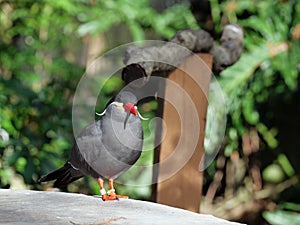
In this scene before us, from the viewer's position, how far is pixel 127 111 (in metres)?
2.06

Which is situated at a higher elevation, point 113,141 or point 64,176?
point 113,141

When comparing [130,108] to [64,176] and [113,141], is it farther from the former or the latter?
[64,176]

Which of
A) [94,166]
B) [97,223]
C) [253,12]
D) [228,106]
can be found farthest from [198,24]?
[97,223]

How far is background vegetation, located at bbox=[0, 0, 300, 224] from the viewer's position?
3.80 metres

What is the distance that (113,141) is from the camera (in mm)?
2109

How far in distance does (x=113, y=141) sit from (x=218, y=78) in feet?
5.98

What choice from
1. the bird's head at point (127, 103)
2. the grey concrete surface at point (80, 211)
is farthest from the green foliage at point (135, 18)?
the bird's head at point (127, 103)

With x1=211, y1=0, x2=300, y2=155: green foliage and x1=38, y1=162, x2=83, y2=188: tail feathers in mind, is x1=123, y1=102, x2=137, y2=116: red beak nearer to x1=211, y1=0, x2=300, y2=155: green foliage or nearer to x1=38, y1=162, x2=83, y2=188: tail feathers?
x1=38, y1=162, x2=83, y2=188: tail feathers

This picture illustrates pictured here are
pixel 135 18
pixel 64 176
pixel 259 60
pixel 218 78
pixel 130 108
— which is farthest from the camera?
pixel 135 18

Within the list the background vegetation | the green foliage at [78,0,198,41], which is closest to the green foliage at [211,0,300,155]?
the background vegetation

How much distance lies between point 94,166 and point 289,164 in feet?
8.69

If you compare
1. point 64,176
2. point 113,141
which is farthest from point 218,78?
point 113,141

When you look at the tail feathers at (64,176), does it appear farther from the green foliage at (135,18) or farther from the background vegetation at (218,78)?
the green foliage at (135,18)

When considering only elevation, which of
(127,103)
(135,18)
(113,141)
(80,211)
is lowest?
(80,211)
